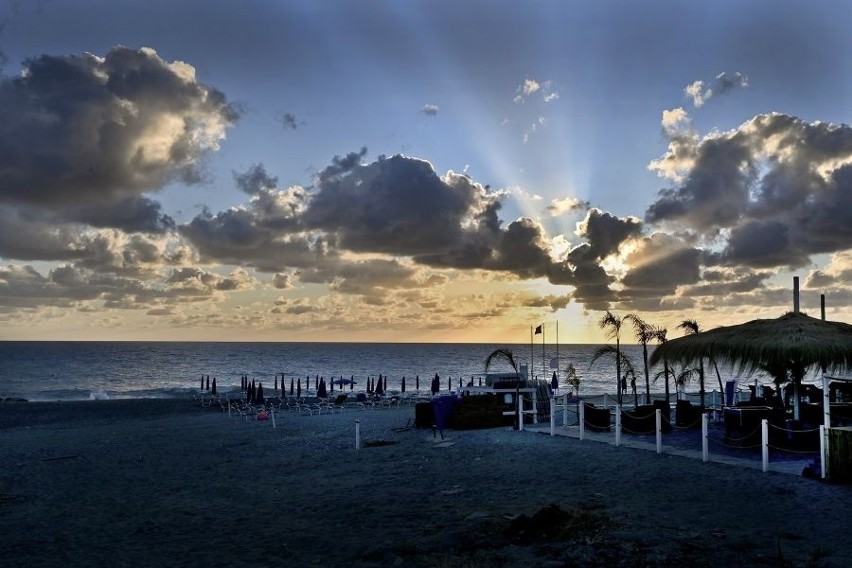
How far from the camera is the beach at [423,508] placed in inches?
343

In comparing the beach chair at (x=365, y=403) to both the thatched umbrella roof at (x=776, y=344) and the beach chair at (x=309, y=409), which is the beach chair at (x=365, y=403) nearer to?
the beach chair at (x=309, y=409)

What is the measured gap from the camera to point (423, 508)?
11305 mm

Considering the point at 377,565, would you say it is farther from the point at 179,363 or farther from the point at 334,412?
the point at 179,363

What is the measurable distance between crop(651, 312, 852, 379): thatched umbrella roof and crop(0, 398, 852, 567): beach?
276 cm

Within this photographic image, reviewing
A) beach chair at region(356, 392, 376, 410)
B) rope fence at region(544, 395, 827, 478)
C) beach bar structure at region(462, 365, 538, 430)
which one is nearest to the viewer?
rope fence at region(544, 395, 827, 478)

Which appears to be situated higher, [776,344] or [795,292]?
[795,292]

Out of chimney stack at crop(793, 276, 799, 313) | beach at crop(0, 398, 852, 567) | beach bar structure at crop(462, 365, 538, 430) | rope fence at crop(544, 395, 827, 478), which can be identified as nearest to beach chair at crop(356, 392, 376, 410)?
beach bar structure at crop(462, 365, 538, 430)

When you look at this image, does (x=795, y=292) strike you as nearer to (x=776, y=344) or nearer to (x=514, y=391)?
(x=776, y=344)

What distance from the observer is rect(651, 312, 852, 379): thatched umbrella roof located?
1430cm

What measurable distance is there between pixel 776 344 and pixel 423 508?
865cm

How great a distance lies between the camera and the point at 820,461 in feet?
40.9

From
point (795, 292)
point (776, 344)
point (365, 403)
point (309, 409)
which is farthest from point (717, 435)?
point (365, 403)

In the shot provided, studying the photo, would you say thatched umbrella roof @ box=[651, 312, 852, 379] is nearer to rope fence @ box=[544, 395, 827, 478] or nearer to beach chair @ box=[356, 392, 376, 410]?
rope fence @ box=[544, 395, 827, 478]

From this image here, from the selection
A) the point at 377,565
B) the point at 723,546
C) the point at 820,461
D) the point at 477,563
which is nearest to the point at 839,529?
the point at 723,546
